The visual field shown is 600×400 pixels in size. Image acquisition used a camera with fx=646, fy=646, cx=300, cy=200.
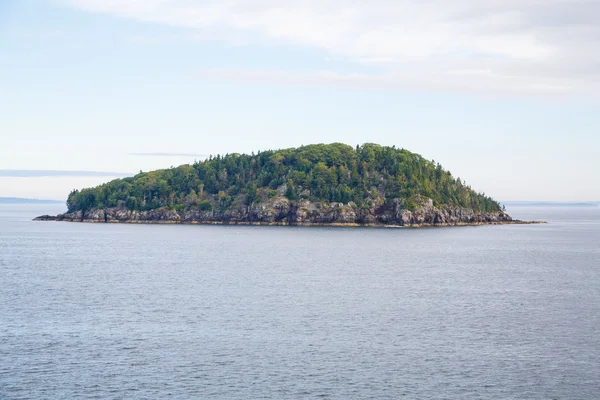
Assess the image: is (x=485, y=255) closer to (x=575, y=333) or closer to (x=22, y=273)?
(x=575, y=333)

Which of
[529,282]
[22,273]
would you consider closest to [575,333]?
[529,282]

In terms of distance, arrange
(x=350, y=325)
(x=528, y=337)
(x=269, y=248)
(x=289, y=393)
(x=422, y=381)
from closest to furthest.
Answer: (x=289, y=393) < (x=422, y=381) < (x=528, y=337) < (x=350, y=325) < (x=269, y=248)

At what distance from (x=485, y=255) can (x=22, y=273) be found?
4099 inches

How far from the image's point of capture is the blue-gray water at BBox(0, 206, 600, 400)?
49.5 metres

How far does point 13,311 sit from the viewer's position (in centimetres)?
7331

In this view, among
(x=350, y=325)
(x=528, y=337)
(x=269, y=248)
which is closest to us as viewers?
(x=528, y=337)

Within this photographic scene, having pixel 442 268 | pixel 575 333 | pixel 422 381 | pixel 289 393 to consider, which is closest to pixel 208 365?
pixel 289 393

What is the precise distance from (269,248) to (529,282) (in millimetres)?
78174

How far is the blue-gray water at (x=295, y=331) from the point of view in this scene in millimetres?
49531

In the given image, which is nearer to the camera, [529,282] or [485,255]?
[529,282]

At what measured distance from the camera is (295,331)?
218ft

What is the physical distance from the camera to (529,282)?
351 feet

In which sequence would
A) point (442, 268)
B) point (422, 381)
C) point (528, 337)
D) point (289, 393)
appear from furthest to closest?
point (442, 268)
point (528, 337)
point (422, 381)
point (289, 393)

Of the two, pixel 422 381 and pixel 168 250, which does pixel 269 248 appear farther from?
pixel 422 381
